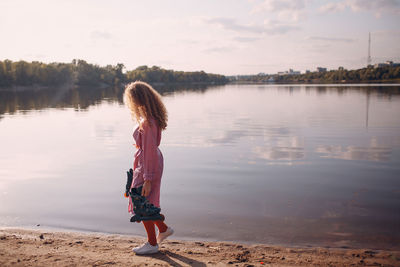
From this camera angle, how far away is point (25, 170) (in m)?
10.8

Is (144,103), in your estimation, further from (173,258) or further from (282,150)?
(282,150)

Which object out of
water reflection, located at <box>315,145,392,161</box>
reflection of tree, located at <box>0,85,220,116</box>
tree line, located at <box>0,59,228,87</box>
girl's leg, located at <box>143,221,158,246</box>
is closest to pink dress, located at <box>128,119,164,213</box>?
girl's leg, located at <box>143,221,158,246</box>

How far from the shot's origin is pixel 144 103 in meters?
4.76

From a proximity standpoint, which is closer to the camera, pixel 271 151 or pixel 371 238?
pixel 371 238

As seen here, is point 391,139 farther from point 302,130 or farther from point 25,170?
point 25,170

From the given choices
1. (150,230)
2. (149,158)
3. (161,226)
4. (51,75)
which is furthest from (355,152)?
(51,75)

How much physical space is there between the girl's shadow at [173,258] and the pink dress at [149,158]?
833mm

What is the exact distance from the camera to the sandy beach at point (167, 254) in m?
4.73

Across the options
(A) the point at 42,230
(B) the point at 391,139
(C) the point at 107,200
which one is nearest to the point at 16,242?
(A) the point at 42,230

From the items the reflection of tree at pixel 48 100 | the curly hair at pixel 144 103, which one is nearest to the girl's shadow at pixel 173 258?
the curly hair at pixel 144 103

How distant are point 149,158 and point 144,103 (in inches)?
31.3

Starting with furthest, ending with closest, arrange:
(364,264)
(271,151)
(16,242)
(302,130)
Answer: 1. (302,130)
2. (271,151)
3. (16,242)
4. (364,264)

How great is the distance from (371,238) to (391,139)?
38.1 ft

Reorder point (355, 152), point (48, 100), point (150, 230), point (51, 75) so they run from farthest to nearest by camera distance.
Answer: point (51, 75)
point (48, 100)
point (355, 152)
point (150, 230)
